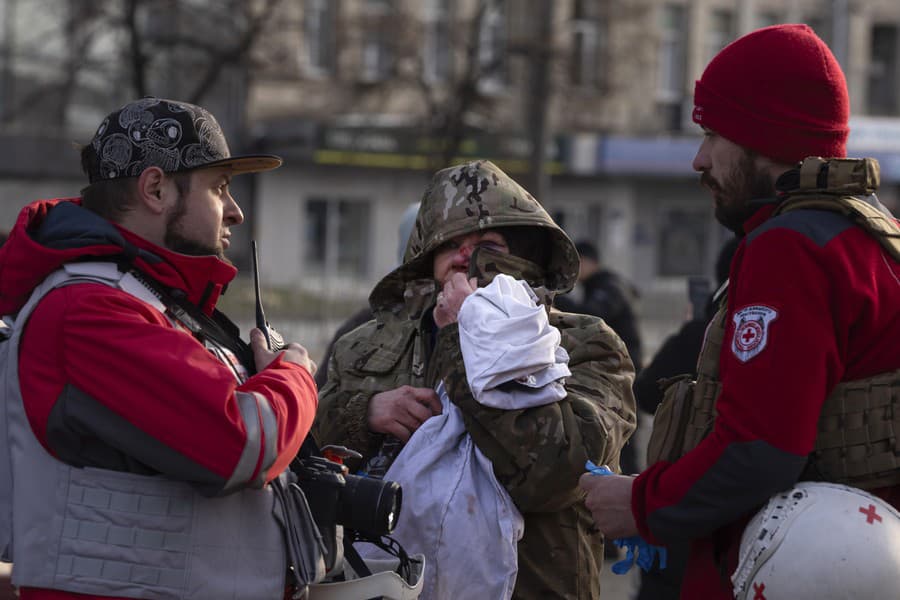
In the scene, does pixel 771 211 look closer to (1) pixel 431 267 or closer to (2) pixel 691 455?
(2) pixel 691 455

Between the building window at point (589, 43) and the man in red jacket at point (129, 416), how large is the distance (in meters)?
23.8

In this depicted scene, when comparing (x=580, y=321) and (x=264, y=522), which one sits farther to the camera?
(x=580, y=321)

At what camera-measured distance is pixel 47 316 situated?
99.0 inches

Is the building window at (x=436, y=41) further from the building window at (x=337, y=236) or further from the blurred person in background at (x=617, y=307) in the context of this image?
the blurred person in background at (x=617, y=307)

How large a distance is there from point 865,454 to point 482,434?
0.96 meters

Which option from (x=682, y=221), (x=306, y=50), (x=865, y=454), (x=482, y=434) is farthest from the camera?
(x=682, y=221)

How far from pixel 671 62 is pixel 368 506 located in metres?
30.0

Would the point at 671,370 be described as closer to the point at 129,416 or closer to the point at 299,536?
the point at 299,536

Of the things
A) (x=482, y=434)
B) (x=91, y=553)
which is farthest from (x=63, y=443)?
(x=482, y=434)

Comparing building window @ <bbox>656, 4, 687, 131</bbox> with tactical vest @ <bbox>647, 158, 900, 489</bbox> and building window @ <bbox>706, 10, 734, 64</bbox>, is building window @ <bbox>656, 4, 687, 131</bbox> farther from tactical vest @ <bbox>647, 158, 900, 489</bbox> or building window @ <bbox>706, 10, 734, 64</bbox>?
tactical vest @ <bbox>647, 158, 900, 489</bbox>

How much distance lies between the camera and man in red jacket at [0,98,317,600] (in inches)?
96.3

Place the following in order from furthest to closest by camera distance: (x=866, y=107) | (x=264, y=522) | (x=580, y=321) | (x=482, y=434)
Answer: (x=866, y=107)
(x=580, y=321)
(x=482, y=434)
(x=264, y=522)

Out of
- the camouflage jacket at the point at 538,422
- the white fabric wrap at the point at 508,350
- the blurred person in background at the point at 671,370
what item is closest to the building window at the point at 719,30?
the blurred person in background at the point at 671,370

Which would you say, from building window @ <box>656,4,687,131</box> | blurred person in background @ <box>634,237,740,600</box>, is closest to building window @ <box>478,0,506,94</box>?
building window @ <box>656,4,687,131</box>
